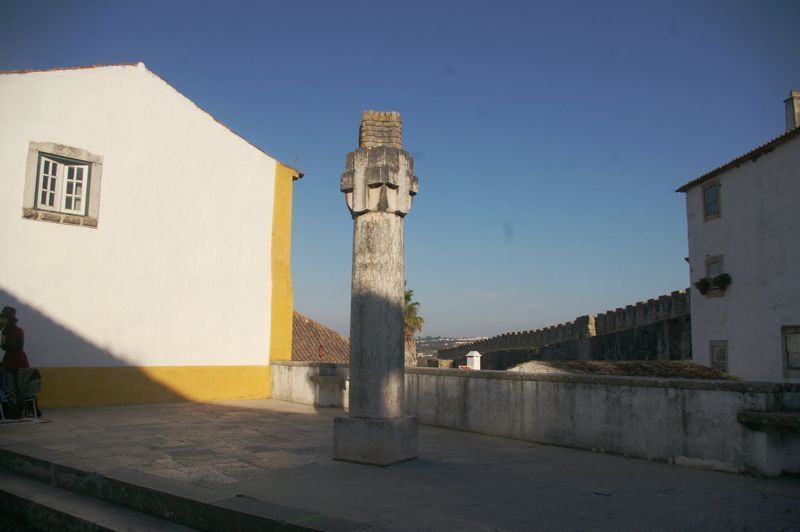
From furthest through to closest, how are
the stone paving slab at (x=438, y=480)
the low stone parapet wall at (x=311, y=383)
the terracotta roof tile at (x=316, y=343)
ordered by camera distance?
the terracotta roof tile at (x=316, y=343) < the low stone parapet wall at (x=311, y=383) < the stone paving slab at (x=438, y=480)

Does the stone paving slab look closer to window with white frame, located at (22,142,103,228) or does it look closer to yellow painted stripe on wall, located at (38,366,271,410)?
yellow painted stripe on wall, located at (38,366,271,410)

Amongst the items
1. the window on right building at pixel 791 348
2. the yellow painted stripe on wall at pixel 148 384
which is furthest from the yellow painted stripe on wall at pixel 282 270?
the window on right building at pixel 791 348

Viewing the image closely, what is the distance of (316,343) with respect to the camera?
82.0ft

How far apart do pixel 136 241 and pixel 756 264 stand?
20.4 m

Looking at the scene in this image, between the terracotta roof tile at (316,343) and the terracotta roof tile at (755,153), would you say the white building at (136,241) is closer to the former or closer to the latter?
the terracotta roof tile at (316,343)

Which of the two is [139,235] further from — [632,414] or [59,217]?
[632,414]

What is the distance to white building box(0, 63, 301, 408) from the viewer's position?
11.5 meters

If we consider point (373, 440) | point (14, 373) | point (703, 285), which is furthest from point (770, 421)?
point (703, 285)

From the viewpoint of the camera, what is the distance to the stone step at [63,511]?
15.8 feet

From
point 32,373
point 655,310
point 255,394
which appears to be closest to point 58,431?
point 32,373

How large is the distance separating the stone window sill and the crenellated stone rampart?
22.0 metres

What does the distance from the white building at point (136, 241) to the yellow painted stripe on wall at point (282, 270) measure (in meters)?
0.04

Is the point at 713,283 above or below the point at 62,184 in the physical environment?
below

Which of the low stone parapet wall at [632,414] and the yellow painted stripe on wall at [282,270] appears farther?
the yellow painted stripe on wall at [282,270]
